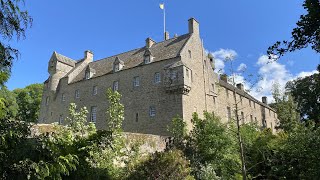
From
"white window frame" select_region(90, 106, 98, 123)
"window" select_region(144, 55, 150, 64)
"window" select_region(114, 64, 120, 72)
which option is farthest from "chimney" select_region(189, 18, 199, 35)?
"white window frame" select_region(90, 106, 98, 123)

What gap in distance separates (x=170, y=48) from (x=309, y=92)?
71.8ft

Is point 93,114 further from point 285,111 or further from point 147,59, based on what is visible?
point 285,111

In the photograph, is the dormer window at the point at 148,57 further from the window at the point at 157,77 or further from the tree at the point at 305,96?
the tree at the point at 305,96

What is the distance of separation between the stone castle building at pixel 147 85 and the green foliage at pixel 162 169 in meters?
12.4

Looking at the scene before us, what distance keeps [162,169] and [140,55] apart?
72.7 ft

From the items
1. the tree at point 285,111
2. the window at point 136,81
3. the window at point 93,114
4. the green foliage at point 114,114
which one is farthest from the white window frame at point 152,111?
the green foliage at point 114,114

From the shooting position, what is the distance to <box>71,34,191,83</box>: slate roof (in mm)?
30520

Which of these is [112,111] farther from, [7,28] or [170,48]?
[170,48]

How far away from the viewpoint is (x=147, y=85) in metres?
30.4

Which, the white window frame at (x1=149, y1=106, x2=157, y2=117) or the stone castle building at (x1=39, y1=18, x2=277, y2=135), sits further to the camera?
the white window frame at (x1=149, y1=106, x2=157, y2=117)

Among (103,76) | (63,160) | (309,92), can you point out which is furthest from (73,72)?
(63,160)

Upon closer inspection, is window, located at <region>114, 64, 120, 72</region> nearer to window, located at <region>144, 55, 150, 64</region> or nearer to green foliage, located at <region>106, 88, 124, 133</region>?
window, located at <region>144, 55, 150, 64</region>

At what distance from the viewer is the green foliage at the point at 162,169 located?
41.1 feet

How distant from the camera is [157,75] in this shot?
30.0 m
